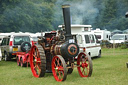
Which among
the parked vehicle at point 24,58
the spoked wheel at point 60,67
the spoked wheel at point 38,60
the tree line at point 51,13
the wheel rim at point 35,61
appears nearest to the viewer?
the spoked wheel at point 60,67

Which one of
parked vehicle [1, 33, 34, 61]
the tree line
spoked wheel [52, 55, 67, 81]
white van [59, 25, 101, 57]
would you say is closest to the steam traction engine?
spoked wheel [52, 55, 67, 81]

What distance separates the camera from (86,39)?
15633 mm

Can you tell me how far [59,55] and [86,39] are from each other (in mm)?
6886

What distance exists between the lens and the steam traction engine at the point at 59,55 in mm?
8969

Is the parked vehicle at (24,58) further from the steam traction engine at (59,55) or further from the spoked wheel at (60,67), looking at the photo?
the spoked wheel at (60,67)

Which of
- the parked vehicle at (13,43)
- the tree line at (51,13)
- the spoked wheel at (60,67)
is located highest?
the tree line at (51,13)

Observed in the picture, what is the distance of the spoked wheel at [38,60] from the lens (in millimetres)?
9414

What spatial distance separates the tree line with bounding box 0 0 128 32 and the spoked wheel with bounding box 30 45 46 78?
1010 inches

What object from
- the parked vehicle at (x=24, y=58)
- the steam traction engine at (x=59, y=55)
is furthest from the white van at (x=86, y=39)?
the steam traction engine at (x=59, y=55)

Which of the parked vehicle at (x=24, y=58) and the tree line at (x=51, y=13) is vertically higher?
the tree line at (x=51, y=13)

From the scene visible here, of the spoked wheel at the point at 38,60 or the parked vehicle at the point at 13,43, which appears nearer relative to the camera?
the spoked wheel at the point at 38,60

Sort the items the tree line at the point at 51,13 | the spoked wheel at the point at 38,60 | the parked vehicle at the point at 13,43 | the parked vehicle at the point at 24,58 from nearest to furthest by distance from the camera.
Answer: the spoked wheel at the point at 38,60 → the parked vehicle at the point at 24,58 → the parked vehicle at the point at 13,43 → the tree line at the point at 51,13

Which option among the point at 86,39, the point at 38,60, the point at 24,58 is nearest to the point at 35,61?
the point at 38,60

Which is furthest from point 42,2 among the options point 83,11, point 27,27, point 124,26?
point 124,26
